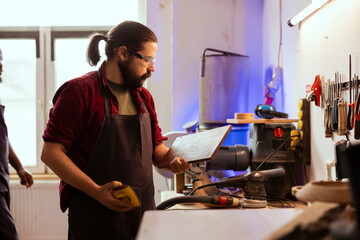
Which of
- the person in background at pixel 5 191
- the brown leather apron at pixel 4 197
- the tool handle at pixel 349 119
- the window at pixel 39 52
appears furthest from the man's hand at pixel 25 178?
the tool handle at pixel 349 119

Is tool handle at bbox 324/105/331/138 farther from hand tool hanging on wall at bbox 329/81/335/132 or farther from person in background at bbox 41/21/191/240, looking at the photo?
person in background at bbox 41/21/191/240

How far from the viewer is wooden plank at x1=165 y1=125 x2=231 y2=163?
162 cm

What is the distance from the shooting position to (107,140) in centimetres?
165

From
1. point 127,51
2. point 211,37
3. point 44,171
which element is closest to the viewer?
point 127,51

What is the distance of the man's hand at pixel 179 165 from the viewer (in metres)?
1.76

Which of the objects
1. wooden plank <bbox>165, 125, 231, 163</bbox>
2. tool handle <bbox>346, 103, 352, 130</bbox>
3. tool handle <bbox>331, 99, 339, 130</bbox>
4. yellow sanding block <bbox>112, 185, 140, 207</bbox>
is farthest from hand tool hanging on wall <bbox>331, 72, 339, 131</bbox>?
yellow sanding block <bbox>112, 185, 140, 207</bbox>

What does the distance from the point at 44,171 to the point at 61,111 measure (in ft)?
8.59

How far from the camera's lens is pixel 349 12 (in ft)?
5.37

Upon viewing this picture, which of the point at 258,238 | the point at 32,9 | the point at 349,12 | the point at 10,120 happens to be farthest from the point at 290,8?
the point at 10,120

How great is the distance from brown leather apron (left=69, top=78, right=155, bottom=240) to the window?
2.35m

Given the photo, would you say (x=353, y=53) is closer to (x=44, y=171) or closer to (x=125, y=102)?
(x=125, y=102)

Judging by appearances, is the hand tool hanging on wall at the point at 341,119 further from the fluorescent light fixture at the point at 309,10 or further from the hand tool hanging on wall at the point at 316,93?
the fluorescent light fixture at the point at 309,10

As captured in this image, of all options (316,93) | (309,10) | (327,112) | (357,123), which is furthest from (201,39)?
(357,123)

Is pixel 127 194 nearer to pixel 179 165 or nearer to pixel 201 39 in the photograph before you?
pixel 179 165
